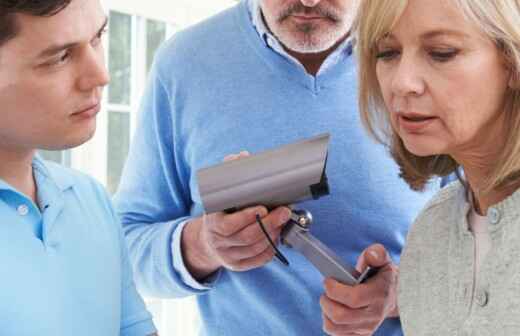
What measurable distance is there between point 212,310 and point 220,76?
450 mm

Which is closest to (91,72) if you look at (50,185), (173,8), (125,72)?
(50,185)

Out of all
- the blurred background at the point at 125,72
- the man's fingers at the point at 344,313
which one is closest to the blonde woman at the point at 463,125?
the man's fingers at the point at 344,313

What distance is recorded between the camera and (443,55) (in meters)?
0.93

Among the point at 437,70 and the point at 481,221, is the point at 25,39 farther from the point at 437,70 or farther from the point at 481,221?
the point at 481,221

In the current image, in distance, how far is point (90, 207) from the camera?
1138 millimetres

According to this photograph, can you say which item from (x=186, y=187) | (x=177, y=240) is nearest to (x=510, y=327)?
(x=177, y=240)

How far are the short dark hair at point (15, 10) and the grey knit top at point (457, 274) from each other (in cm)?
61

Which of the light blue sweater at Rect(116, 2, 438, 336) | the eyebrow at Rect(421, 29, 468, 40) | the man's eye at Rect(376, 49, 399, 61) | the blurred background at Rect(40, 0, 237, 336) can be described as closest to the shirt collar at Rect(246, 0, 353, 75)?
the light blue sweater at Rect(116, 2, 438, 336)

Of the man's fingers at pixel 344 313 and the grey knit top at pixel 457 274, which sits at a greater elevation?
the grey knit top at pixel 457 274

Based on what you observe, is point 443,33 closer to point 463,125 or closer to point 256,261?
point 463,125

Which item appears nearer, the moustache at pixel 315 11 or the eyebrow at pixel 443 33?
the eyebrow at pixel 443 33

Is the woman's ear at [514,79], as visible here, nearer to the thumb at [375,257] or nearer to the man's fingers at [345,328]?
the thumb at [375,257]

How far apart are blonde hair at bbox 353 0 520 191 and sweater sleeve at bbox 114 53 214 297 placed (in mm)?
473

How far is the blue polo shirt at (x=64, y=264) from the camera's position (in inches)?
37.2
